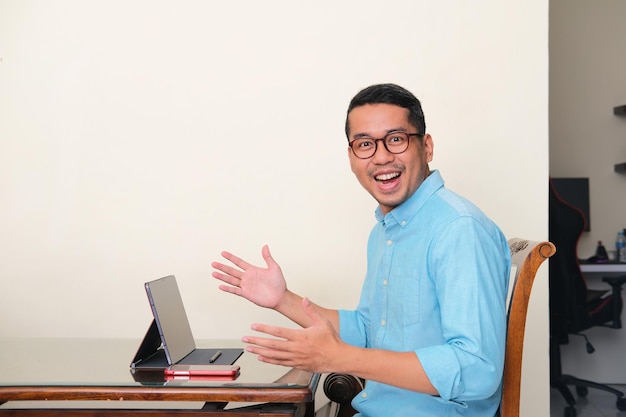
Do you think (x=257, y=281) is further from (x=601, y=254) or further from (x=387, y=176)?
(x=601, y=254)

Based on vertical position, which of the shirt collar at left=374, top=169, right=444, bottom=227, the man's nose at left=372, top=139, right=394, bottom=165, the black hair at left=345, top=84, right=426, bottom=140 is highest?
the black hair at left=345, top=84, right=426, bottom=140

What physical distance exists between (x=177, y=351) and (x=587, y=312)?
3364 mm

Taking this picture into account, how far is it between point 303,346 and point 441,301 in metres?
0.34

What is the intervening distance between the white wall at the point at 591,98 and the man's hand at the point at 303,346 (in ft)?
14.7

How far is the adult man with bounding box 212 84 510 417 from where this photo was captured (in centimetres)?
134

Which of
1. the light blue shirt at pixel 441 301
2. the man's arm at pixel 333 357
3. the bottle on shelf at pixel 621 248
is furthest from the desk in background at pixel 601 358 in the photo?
the man's arm at pixel 333 357

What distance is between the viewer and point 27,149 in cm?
295

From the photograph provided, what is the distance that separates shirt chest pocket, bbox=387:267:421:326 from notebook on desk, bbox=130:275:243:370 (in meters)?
0.43

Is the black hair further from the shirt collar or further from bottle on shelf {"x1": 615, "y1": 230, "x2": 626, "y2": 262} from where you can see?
bottle on shelf {"x1": 615, "y1": 230, "x2": 626, "y2": 262}

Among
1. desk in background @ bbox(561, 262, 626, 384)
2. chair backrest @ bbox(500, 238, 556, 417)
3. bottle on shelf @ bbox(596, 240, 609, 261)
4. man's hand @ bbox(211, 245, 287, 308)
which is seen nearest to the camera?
chair backrest @ bbox(500, 238, 556, 417)

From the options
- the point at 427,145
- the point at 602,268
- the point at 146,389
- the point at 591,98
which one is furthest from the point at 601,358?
the point at 146,389

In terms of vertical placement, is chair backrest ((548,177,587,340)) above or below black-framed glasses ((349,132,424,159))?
below

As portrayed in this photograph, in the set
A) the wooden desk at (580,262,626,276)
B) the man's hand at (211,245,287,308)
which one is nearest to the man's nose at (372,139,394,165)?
the man's hand at (211,245,287,308)

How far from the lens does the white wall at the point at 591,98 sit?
208 inches
